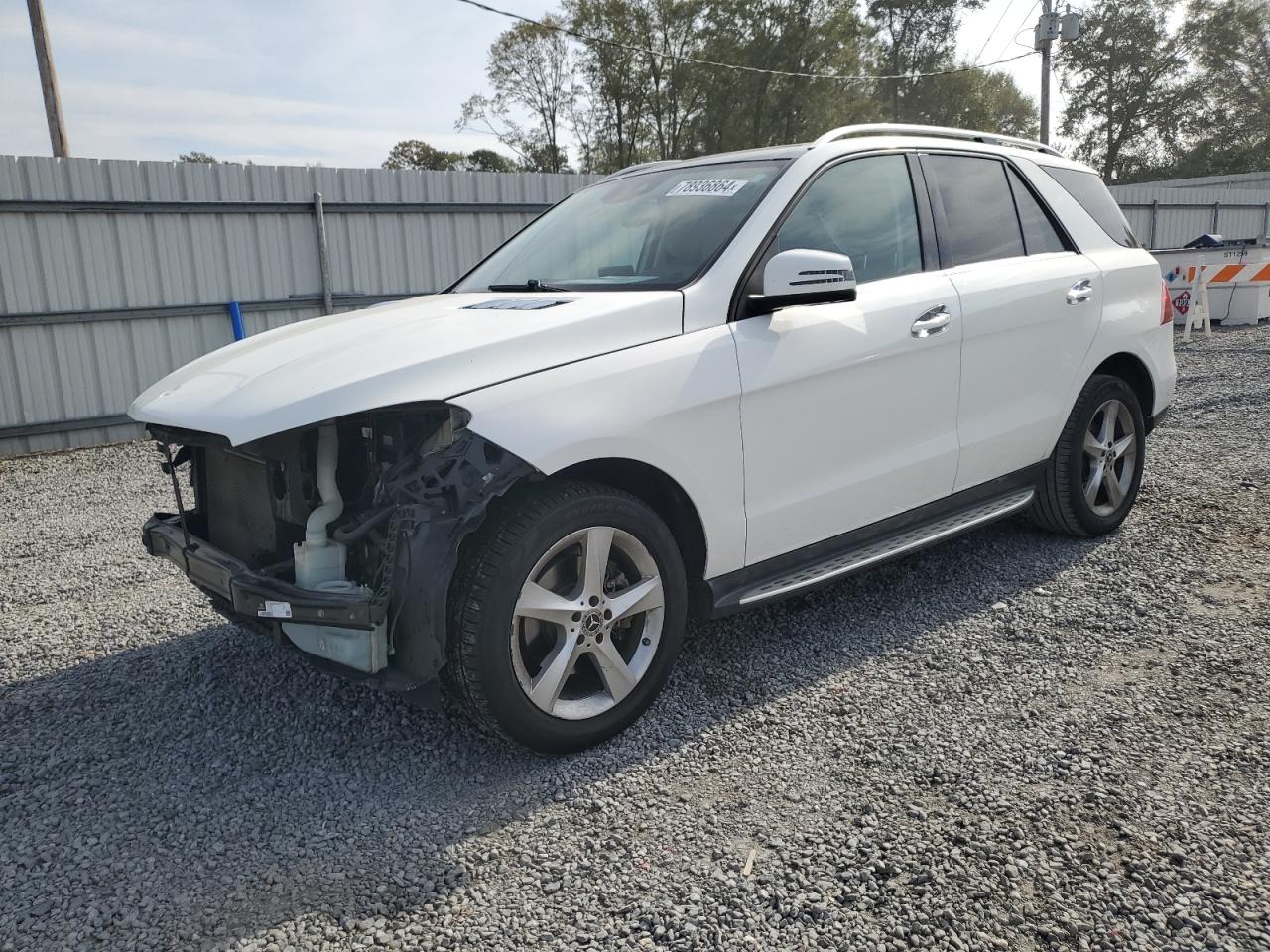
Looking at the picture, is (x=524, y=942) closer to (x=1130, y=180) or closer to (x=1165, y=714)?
(x=1165, y=714)

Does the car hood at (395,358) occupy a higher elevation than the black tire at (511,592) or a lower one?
higher

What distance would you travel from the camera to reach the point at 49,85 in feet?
39.5

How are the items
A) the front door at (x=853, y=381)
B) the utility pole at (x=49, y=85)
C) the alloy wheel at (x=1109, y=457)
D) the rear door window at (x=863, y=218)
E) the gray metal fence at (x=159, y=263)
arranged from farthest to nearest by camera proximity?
the utility pole at (x=49, y=85)
the gray metal fence at (x=159, y=263)
the alloy wheel at (x=1109, y=457)
the rear door window at (x=863, y=218)
the front door at (x=853, y=381)

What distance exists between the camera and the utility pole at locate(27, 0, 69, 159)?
39.2 ft

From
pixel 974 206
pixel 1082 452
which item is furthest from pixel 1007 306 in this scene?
pixel 1082 452

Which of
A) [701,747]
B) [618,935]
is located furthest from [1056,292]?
[618,935]

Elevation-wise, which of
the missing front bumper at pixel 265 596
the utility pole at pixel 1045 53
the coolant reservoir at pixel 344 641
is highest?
the utility pole at pixel 1045 53

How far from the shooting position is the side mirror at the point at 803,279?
3068mm

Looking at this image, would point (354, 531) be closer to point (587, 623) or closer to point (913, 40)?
point (587, 623)

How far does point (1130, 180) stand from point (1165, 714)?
189 ft

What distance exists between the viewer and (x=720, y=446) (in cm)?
307

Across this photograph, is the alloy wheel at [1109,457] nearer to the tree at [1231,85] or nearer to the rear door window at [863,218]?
the rear door window at [863,218]

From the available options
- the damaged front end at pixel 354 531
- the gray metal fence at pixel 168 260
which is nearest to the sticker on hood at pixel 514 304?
the damaged front end at pixel 354 531

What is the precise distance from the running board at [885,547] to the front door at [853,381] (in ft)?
0.35
